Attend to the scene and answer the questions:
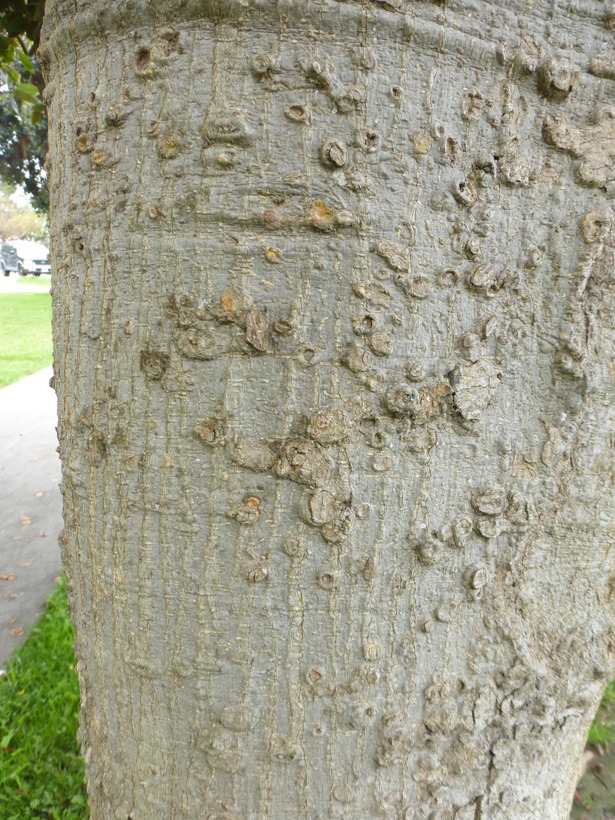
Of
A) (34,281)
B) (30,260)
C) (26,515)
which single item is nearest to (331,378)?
(26,515)

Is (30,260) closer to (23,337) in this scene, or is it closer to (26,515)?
(23,337)

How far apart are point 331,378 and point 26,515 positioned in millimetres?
5231

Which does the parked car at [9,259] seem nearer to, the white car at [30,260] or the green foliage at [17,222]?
the white car at [30,260]

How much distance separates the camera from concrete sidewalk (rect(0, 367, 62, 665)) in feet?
13.6

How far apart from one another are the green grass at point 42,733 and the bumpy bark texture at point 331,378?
5.56ft

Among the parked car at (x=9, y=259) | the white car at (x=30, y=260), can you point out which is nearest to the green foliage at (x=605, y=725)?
the white car at (x=30, y=260)

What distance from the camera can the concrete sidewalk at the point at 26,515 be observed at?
415cm

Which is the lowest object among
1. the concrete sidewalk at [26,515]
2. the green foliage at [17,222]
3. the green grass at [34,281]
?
the concrete sidewalk at [26,515]

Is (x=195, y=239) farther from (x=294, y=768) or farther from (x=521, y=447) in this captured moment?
(x=294, y=768)

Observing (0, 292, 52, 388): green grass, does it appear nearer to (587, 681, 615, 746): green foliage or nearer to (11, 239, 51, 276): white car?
(587, 681, 615, 746): green foliage

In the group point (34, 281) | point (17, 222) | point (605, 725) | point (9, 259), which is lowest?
point (605, 725)

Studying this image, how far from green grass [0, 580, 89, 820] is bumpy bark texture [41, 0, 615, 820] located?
66.7 inches

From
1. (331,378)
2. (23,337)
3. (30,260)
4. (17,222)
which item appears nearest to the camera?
(331,378)

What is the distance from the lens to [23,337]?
48.7 feet
